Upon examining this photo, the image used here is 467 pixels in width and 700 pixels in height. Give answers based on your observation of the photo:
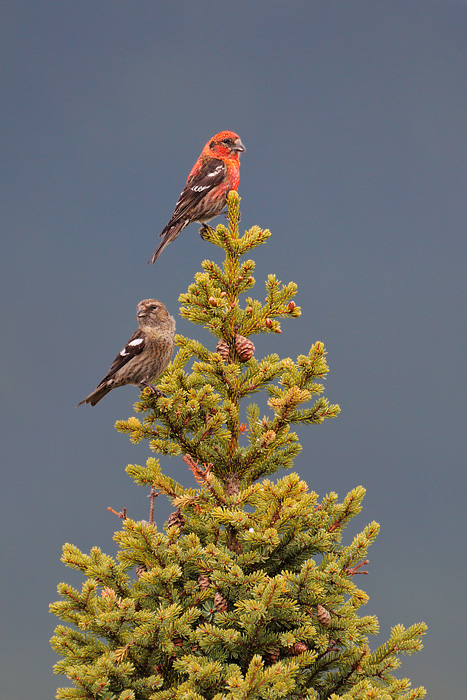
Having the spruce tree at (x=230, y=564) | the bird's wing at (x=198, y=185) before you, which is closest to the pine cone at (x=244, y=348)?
the spruce tree at (x=230, y=564)

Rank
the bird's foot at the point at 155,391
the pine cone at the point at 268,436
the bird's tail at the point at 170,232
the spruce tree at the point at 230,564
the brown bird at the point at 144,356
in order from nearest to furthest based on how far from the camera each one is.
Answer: the spruce tree at the point at 230,564 < the pine cone at the point at 268,436 < the bird's foot at the point at 155,391 < the brown bird at the point at 144,356 < the bird's tail at the point at 170,232

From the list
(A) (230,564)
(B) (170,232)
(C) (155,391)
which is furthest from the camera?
(B) (170,232)

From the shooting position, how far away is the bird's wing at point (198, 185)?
225 inches

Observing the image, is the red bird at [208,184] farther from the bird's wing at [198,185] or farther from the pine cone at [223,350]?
the pine cone at [223,350]

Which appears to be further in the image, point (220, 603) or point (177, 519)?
point (177, 519)

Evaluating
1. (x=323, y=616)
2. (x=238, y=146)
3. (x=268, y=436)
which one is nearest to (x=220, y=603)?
(x=323, y=616)

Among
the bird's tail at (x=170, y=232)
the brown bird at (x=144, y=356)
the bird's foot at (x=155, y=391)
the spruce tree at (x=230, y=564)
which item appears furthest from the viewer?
the bird's tail at (x=170, y=232)

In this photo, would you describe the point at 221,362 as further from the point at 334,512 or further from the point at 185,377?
the point at 334,512

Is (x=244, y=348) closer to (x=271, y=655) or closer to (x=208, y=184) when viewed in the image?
(x=208, y=184)

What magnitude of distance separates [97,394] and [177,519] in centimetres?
124

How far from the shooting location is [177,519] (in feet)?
14.4

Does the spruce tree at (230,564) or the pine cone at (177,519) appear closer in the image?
the spruce tree at (230,564)

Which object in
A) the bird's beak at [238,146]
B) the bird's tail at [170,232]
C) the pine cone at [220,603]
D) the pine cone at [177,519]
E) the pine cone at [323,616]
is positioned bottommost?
the pine cone at [220,603]

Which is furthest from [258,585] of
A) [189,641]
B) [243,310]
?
[243,310]
